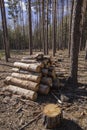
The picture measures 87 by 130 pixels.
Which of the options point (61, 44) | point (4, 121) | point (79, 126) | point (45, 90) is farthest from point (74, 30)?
point (61, 44)

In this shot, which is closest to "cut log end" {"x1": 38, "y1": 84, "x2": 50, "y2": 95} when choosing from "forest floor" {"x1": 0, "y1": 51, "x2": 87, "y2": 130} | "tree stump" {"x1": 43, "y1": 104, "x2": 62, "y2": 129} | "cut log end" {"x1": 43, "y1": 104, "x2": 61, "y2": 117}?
"forest floor" {"x1": 0, "y1": 51, "x2": 87, "y2": 130}

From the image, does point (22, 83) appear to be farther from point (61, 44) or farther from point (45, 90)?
point (61, 44)

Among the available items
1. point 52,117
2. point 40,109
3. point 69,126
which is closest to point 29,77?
point 40,109

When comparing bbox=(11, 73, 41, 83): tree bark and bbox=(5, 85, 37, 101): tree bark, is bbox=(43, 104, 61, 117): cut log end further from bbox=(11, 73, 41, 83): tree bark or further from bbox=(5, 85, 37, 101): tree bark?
bbox=(11, 73, 41, 83): tree bark

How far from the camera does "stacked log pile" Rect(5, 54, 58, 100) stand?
22.0 ft

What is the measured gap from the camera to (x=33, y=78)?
6.81 metres

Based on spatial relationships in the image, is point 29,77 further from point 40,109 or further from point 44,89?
point 40,109

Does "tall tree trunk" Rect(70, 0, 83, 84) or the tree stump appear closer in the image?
the tree stump

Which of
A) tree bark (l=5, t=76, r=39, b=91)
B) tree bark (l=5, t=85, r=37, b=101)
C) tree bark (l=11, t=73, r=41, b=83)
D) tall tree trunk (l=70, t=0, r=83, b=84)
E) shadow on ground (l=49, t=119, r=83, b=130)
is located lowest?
shadow on ground (l=49, t=119, r=83, b=130)

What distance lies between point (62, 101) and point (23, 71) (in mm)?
2164

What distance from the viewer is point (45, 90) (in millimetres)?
6734

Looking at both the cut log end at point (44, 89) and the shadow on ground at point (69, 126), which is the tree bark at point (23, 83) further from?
the shadow on ground at point (69, 126)

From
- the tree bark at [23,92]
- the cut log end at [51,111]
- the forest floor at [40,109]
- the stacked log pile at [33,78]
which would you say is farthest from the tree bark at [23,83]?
the cut log end at [51,111]

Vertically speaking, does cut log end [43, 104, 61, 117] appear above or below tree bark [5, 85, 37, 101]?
above
